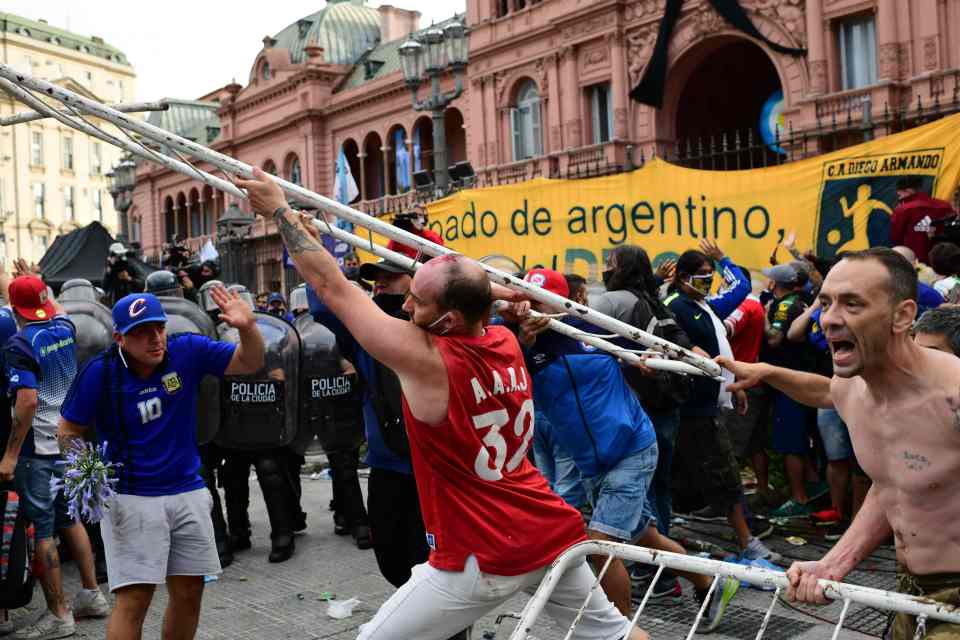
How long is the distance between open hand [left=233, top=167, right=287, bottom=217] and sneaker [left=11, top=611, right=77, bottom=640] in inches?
139

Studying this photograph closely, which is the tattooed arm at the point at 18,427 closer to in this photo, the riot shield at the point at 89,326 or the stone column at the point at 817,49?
the riot shield at the point at 89,326

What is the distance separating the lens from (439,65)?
583 inches

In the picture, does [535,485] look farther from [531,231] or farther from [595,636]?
[531,231]

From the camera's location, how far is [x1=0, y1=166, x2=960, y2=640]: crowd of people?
8.94 ft

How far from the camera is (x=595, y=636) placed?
3.31m

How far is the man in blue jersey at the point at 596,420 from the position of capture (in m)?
4.89

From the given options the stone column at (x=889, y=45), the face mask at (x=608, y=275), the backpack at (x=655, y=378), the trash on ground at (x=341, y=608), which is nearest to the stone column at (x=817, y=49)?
the stone column at (x=889, y=45)

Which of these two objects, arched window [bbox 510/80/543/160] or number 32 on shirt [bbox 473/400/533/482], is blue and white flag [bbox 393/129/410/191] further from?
number 32 on shirt [bbox 473/400/533/482]

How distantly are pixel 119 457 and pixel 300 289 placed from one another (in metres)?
4.98

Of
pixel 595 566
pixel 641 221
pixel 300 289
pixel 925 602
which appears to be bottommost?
pixel 595 566

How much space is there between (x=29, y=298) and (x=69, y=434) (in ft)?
6.62

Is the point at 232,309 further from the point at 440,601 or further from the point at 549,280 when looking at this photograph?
the point at 440,601

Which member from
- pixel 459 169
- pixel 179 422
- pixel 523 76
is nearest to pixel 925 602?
pixel 179 422

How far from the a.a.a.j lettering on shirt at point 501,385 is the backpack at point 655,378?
88.4 inches
